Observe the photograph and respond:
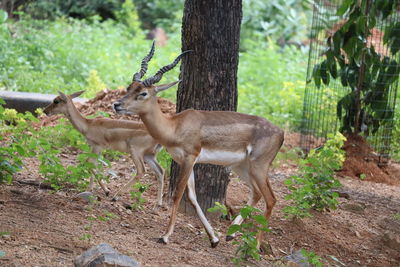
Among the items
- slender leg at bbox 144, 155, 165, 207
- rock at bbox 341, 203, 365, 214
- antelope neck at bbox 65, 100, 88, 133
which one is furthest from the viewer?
rock at bbox 341, 203, 365, 214

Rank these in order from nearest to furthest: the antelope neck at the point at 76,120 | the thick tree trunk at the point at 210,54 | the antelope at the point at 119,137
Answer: the thick tree trunk at the point at 210,54
the antelope at the point at 119,137
the antelope neck at the point at 76,120

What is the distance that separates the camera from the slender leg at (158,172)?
7.75 meters

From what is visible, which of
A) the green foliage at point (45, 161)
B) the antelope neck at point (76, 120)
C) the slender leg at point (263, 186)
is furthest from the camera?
the antelope neck at point (76, 120)

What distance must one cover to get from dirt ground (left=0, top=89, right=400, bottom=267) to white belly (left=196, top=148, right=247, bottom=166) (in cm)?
81

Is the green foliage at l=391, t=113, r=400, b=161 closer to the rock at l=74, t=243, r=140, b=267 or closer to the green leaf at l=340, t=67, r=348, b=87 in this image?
the green leaf at l=340, t=67, r=348, b=87

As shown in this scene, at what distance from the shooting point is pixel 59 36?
1722 cm

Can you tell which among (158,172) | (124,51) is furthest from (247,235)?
(124,51)

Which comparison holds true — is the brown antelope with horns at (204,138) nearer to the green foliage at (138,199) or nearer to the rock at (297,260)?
the rock at (297,260)

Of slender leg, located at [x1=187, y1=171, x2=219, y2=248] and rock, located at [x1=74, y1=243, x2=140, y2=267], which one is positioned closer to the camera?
rock, located at [x1=74, y1=243, x2=140, y2=267]

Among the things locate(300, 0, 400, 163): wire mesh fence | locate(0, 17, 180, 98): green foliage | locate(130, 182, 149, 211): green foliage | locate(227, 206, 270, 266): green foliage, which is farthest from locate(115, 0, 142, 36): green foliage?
locate(227, 206, 270, 266): green foliage

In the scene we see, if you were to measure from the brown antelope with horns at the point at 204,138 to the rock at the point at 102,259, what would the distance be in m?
1.26

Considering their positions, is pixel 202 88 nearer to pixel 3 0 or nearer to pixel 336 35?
pixel 336 35

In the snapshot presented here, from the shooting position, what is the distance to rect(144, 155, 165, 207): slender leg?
7.75 meters

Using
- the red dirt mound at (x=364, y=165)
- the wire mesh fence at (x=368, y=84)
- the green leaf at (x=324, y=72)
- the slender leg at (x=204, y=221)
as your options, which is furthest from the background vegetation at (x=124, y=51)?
the slender leg at (x=204, y=221)
